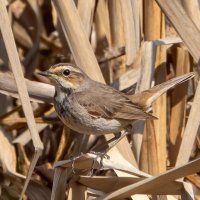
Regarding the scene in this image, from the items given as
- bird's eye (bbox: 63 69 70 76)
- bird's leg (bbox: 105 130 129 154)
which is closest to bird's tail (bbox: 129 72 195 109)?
bird's leg (bbox: 105 130 129 154)

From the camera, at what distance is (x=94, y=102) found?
434 cm

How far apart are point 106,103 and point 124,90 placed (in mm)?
342

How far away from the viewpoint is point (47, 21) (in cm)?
664

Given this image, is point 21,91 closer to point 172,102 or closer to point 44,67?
point 172,102

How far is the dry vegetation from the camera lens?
342cm

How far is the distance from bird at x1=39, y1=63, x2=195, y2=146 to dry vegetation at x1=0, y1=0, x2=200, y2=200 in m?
0.10

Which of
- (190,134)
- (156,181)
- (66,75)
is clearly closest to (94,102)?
(66,75)

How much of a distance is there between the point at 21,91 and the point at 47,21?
11.0 ft

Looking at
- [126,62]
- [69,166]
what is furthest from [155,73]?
[69,166]

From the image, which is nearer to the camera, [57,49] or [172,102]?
[172,102]

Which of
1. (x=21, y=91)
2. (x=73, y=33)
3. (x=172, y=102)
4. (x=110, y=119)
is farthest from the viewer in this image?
(x=172, y=102)

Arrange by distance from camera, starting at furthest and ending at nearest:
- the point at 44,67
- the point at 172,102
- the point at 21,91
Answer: the point at 44,67 < the point at 172,102 < the point at 21,91

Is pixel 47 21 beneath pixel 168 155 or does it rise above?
above

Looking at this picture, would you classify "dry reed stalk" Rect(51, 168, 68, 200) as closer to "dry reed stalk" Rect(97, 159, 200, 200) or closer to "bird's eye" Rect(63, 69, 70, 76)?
"dry reed stalk" Rect(97, 159, 200, 200)
